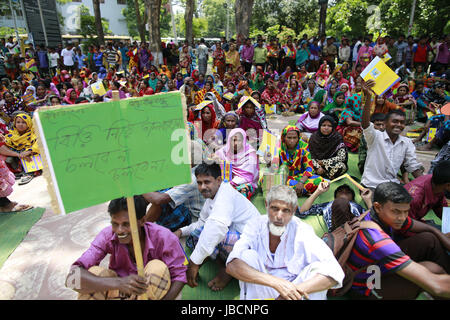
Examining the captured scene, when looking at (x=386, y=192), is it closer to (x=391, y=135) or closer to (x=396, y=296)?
(x=396, y=296)

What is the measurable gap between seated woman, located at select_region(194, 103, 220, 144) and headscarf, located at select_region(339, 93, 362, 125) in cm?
245

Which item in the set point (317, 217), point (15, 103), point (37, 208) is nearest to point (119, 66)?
point (15, 103)

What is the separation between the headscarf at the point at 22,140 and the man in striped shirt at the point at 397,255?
5.20 metres

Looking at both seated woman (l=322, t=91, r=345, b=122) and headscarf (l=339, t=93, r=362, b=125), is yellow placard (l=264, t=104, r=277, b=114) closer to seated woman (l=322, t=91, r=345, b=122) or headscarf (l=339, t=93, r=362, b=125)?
seated woman (l=322, t=91, r=345, b=122)

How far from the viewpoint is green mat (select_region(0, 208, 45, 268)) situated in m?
3.12

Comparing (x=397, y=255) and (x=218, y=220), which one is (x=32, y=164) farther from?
(x=397, y=255)

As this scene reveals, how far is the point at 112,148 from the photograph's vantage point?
1570 millimetres

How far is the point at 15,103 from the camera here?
22.4 ft

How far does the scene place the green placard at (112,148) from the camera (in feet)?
4.83

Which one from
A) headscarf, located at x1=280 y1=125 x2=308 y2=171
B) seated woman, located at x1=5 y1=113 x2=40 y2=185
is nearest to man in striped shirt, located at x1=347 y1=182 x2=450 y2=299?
headscarf, located at x1=280 y1=125 x2=308 y2=171

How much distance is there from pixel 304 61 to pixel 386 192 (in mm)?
10473

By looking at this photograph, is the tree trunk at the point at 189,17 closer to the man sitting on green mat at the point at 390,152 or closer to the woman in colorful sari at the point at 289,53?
the woman in colorful sari at the point at 289,53

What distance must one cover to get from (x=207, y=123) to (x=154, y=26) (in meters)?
6.94
